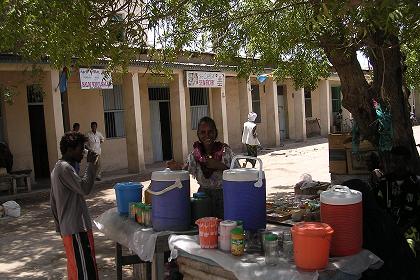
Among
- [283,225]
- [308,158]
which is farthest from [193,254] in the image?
[308,158]

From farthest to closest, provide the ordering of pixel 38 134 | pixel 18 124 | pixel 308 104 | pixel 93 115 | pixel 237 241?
pixel 308 104 → pixel 93 115 → pixel 38 134 → pixel 18 124 → pixel 237 241

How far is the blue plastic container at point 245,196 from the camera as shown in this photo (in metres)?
3.07

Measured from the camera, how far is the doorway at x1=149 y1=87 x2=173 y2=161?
15391 mm

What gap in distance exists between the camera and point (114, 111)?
13984 millimetres

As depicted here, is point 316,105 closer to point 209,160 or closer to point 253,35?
point 253,35

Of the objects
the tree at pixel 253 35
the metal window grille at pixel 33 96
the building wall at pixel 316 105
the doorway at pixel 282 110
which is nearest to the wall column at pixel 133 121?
the metal window grille at pixel 33 96

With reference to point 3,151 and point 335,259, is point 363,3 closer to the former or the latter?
point 335,259

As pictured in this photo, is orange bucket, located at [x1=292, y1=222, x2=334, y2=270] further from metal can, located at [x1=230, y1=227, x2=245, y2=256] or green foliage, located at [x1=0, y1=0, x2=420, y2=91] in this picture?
green foliage, located at [x1=0, y1=0, x2=420, y2=91]

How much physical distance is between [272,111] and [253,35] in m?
11.4

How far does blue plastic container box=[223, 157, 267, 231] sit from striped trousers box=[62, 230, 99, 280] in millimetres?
1363

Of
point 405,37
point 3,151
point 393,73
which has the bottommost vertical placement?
point 3,151

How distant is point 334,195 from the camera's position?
281 centimetres

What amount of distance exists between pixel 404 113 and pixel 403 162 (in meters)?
1.74

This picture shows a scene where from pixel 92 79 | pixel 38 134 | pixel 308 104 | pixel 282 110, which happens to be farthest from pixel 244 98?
pixel 38 134
